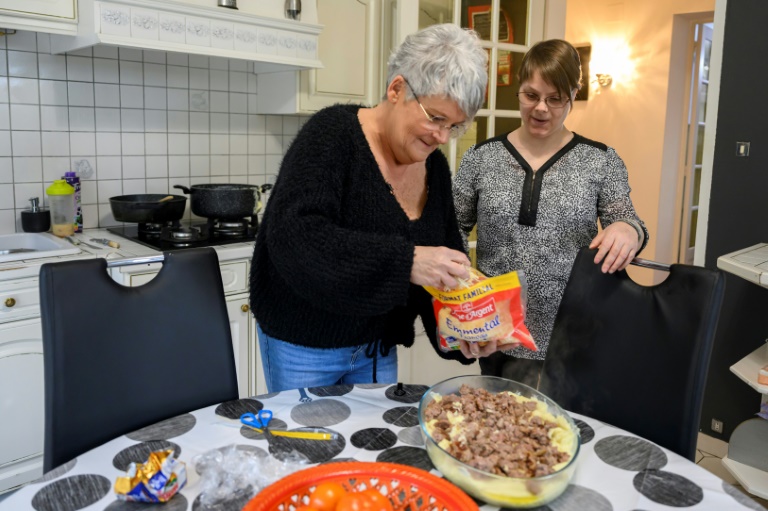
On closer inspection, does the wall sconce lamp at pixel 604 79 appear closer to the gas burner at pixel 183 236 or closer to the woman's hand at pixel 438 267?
the gas burner at pixel 183 236

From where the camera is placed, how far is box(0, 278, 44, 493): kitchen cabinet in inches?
80.1

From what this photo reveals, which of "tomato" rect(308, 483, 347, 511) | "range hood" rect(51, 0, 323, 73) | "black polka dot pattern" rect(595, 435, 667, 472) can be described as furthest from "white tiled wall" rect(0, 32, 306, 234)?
"black polka dot pattern" rect(595, 435, 667, 472)

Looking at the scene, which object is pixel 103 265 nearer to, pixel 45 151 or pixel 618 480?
pixel 618 480

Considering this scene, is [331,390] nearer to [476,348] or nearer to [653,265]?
[476,348]

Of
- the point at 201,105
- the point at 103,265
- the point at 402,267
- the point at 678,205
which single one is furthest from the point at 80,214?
the point at 678,205

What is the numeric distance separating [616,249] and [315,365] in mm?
694

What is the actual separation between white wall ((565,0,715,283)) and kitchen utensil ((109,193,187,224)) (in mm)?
3600

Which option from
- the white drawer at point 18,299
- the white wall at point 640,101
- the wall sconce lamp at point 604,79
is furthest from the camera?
the wall sconce lamp at point 604,79

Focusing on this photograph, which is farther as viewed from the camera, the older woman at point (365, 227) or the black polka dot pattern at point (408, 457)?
the older woman at point (365, 227)

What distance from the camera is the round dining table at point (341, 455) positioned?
2.98ft

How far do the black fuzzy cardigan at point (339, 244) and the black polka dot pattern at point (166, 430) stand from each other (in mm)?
284

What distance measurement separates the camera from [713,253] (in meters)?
2.71

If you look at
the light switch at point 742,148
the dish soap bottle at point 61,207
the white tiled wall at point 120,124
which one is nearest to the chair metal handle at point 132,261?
the dish soap bottle at point 61,207

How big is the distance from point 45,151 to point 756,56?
280cm
